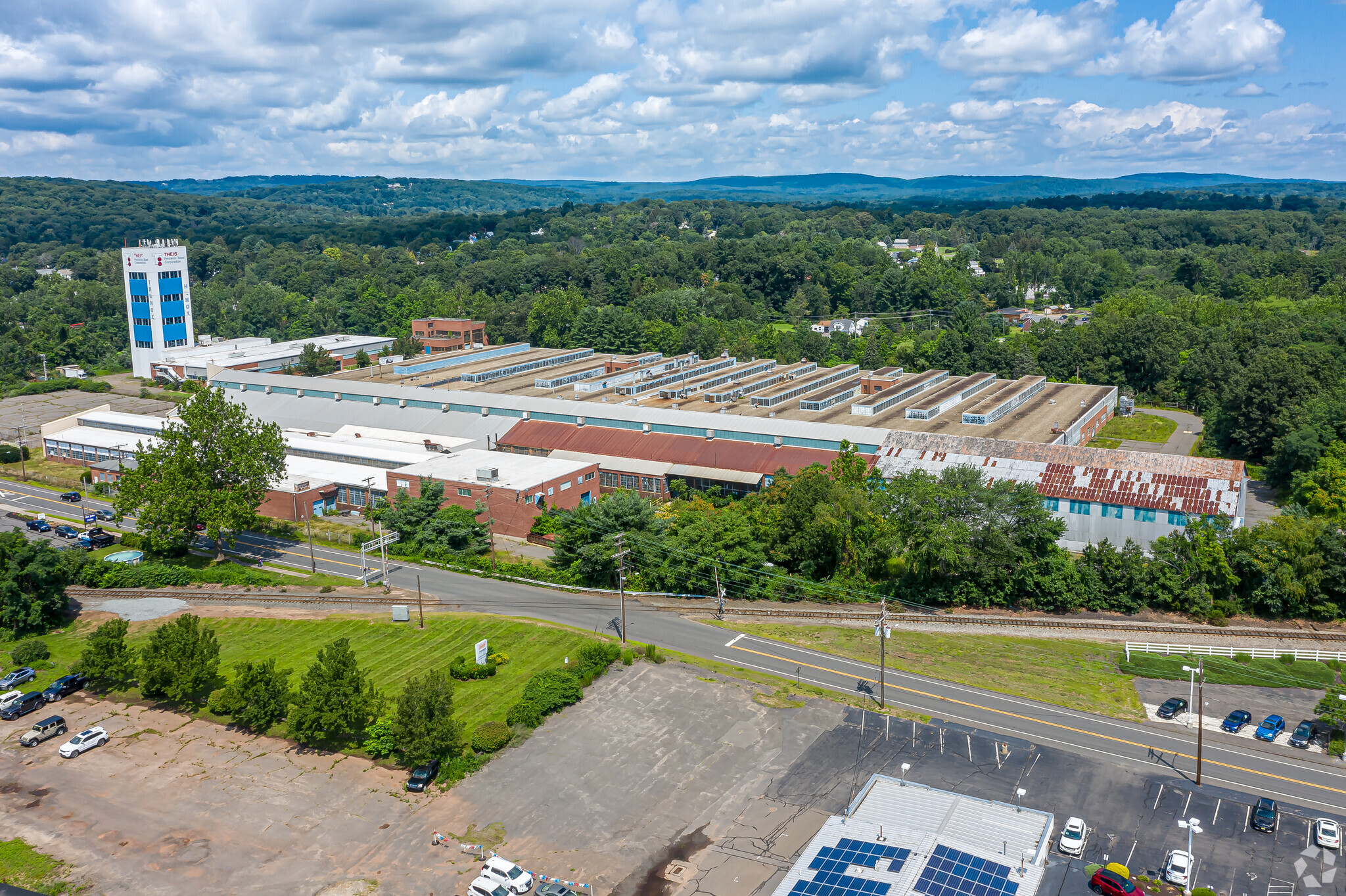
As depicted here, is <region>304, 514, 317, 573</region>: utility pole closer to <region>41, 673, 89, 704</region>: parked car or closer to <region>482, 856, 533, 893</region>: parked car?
<region>41, 673, 89, 704</region>: parked car

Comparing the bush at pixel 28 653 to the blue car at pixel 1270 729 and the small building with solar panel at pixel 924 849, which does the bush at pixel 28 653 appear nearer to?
the small building with solar panel at pixel 924 849

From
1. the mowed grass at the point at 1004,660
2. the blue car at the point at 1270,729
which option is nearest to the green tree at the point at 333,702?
the mowed grass at the point at 1004,660

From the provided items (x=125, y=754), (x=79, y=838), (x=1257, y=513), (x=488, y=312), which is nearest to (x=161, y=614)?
(x=125, y=754)

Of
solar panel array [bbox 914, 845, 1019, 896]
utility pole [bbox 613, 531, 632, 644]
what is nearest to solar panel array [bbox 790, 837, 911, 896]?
solar panel array [bbox 914, 845, 1019, 896]

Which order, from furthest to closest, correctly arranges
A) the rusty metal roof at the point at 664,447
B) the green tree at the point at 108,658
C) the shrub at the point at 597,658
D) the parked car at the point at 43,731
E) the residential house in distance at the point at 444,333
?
the residential house in distance at the point at 444,333
the rusty metal roof at the point at 664,447
the shrub at the point at 597,658
the green tree at the point at 108,658
the parked car at the point at 43,731

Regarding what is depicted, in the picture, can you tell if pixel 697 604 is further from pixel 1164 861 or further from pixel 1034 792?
pixel 1164 861

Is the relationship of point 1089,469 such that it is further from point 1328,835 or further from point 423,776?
point 423,776
